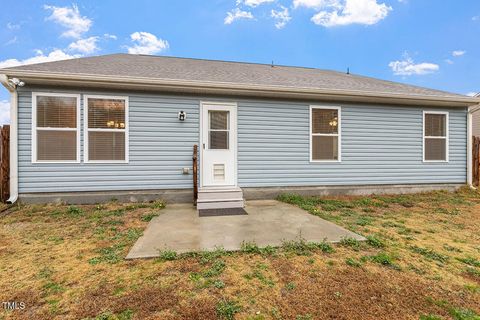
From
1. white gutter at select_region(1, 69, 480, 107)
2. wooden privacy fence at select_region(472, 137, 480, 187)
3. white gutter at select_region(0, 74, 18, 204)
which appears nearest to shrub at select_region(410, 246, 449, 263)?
white gutter at select_region(1, 69, 480, 107)

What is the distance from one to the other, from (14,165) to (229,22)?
53.1 feet

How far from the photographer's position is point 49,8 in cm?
1138

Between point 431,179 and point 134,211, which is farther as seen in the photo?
point 431,179

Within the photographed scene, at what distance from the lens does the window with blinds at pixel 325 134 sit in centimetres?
674

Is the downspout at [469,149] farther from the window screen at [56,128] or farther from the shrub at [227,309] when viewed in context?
the window screen at [56,128]

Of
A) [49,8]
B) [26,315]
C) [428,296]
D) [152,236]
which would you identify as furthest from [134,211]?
[49,8]

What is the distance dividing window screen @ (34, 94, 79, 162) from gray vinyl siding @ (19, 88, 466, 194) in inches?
7.8

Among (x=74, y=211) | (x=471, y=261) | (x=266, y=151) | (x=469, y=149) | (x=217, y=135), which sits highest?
(x=217, y=135)

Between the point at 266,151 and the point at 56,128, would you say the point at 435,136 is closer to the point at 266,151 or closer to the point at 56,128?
the point at 266,151

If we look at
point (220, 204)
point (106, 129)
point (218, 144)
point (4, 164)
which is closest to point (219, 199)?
point (220, 204)

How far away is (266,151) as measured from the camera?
6484 mm

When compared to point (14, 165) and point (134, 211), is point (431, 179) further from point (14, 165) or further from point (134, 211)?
point (14, 165)

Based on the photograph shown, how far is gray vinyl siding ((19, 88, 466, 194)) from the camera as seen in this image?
559 centimetres

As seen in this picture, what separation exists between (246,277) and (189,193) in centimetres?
385
